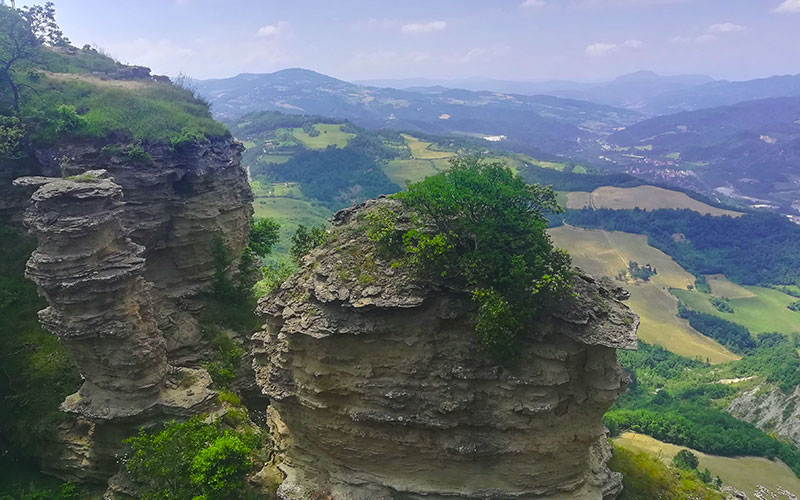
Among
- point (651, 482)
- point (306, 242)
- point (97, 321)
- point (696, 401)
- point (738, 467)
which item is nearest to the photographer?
point (97, 321)

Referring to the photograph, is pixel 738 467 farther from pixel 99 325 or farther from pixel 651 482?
pixel 99 325

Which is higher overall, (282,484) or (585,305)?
(585,305)

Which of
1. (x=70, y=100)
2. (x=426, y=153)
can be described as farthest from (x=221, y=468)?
(x=426, y=153)

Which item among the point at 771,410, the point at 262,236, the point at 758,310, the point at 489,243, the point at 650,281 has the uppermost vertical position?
A: the point at 489,243

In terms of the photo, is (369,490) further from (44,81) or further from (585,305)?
(44,81)

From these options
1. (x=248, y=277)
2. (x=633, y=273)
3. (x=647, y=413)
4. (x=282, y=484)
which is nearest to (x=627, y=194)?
(x=633, y=273)
